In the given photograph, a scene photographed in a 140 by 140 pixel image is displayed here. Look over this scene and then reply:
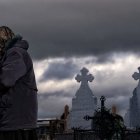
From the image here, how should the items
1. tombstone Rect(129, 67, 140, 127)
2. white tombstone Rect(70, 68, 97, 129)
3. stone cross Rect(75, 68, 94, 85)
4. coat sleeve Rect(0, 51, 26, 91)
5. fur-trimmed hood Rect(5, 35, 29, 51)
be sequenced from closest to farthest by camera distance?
coat sleeve Rect(0, 51, 26, 91)
fur-trimmed hood Rect(5, 35, 29, 51)
white tombstone Rect(70, 68, 97, 129)
tombstone Rect(129, 67, 140, 127)
stone cross Rect(75, 68, 94, 85)

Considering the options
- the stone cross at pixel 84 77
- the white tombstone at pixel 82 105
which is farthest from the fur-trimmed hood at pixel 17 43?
the stone cross at pixel 84 77

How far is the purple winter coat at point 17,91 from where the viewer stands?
2.81m

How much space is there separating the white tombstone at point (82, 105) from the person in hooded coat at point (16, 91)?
1559 centimetres

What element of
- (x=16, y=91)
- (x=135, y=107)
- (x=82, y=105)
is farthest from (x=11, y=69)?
(x=135, y=107)

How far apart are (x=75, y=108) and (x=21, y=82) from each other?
642 inches

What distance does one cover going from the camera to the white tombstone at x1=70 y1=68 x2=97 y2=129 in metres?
18.8

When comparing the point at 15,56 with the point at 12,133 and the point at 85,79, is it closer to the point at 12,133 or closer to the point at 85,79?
the point at 12,133

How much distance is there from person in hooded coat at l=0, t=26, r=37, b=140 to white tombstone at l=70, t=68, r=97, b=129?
15.6 meters

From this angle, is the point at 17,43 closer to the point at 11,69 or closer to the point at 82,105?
the point at 11,69

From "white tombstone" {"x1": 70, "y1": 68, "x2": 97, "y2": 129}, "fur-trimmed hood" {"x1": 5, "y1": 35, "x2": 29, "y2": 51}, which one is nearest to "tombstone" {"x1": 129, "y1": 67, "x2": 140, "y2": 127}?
"white tombstone" {"x1": 70, "y1": 68, "x2": 97, "y2": 129}

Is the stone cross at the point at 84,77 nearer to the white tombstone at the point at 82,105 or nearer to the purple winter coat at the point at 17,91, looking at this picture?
the white tombstone at the point at 82,105

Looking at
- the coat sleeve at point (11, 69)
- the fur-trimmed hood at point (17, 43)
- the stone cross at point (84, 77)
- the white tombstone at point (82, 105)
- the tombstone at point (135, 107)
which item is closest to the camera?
the coat sleeve at point (11, 69)

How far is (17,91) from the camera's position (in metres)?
2.84

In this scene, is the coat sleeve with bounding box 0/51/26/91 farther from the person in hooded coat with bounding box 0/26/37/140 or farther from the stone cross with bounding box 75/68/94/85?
the stone cross with bounding box 75/68/94/85
